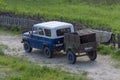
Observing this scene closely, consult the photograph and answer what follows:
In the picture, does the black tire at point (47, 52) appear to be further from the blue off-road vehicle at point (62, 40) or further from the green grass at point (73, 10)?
the green grass at point (73, 10)

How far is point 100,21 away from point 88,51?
48.3ft

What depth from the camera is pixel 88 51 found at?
21.8m

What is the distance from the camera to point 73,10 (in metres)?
43.3

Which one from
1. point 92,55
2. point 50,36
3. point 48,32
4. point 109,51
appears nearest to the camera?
point 92,55

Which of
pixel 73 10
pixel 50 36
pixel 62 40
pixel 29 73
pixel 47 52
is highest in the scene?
pixel 50 36

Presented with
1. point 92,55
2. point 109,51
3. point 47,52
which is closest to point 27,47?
point 47,52

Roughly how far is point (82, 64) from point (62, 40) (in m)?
2.14

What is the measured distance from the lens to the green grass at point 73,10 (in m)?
36.4

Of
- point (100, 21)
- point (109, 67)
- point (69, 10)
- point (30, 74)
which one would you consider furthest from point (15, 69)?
point (69, 10)

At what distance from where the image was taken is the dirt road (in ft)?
64.7

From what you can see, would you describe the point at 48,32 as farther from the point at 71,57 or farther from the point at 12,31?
the point at 12,31

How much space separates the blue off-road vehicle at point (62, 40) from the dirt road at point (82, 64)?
1.38 feet

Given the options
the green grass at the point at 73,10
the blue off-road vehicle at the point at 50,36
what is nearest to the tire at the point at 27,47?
the blue off-road vehicle at the point at 50,36

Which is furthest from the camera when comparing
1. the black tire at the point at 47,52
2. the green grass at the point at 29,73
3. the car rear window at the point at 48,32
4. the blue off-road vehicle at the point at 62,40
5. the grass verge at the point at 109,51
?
the black tire at the point at 47,52
